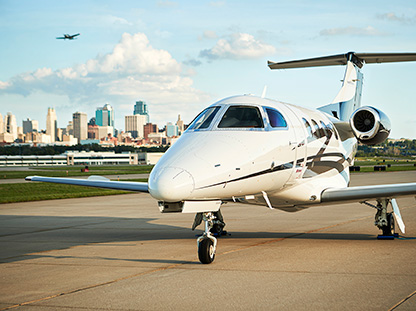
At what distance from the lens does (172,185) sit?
28.1 ft

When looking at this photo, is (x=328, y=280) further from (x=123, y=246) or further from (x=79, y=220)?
(x=79, y=220)

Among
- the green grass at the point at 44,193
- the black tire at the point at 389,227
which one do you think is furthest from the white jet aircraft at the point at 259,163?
the green grass at the point at 44,193

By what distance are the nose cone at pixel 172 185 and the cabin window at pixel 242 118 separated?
1821 mm

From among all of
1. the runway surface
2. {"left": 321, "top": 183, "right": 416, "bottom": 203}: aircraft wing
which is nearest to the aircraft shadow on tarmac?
the runway surface

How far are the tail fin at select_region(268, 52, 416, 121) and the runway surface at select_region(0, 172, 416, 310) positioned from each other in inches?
154

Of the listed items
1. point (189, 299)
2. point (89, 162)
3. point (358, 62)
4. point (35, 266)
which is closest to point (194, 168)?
point (189, 299)

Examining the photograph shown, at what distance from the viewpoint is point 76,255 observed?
11.2 meters

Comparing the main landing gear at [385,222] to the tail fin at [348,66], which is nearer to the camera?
the main landing gear at [385,222]

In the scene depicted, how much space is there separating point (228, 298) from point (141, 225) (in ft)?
33.5

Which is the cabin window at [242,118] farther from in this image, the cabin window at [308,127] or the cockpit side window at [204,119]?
the cabin window at [308,127]

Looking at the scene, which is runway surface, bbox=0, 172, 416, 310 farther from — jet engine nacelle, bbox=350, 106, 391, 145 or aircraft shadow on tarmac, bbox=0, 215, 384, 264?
jet engine nacelle, bbox=350, 106, 391, 145

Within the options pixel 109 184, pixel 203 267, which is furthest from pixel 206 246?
pixel 109 184

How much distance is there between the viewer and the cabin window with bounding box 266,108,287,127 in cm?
1101

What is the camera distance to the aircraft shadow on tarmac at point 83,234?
39.8 feet
